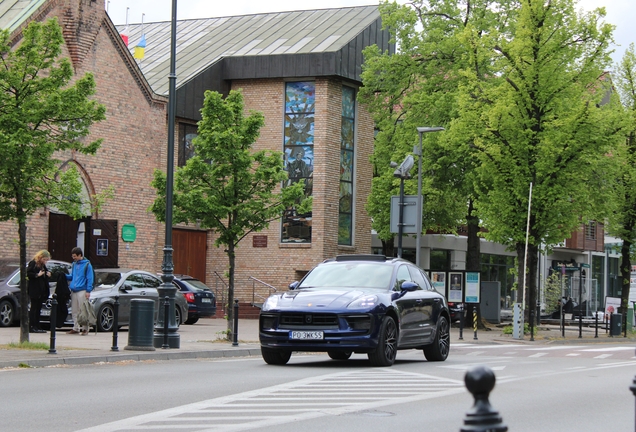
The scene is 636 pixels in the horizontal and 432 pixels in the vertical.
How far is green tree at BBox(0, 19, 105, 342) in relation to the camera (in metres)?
17.8

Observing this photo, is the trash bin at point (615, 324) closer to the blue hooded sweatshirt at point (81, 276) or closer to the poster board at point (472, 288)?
the poster board at point (472, 288)

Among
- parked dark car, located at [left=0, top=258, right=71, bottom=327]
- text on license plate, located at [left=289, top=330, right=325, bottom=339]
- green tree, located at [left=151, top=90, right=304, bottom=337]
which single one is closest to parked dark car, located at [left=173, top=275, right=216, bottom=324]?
parked dark car, located at [left=0, top=258, right=71, bottom=327]

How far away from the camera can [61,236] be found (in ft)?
106

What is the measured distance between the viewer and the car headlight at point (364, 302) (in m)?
15.5

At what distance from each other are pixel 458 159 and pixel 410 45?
484cm

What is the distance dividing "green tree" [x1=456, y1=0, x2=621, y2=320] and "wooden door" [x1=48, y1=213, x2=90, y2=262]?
12.5 metres

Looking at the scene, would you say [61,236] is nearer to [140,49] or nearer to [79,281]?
[79,281]

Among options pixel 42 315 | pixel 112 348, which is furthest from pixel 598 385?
pixel 42 315

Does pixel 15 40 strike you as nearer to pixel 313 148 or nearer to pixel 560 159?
pixel 313 148

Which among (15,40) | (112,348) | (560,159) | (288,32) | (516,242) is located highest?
(288,32)

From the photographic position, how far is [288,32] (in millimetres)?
44094

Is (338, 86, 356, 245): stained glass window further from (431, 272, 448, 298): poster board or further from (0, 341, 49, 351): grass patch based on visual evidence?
(0, 341, 49, 351): grass patch

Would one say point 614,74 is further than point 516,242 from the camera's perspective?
Yes

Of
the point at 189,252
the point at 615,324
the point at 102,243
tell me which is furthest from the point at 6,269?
the point at 615,324
